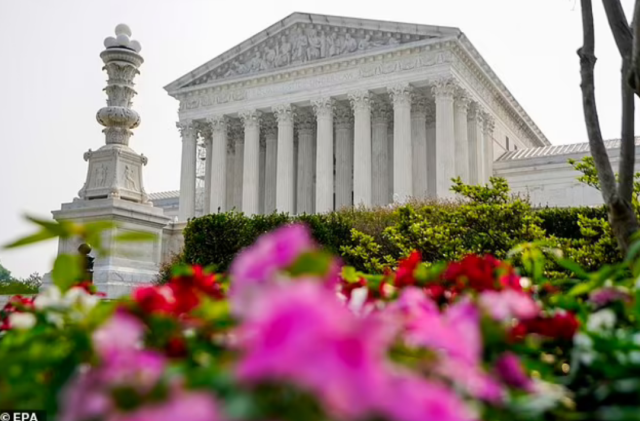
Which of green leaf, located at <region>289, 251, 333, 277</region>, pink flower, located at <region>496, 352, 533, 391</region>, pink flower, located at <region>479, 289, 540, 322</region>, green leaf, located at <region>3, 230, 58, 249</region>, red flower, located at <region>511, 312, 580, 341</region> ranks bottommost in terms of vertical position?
pink flower, located at <region>496, 352, 533, 391</region>

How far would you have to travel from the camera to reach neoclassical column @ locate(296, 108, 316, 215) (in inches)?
1969

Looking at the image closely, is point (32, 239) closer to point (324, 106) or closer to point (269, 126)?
point (324, 106)

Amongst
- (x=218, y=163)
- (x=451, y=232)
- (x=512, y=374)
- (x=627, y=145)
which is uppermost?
(x=218, y=163)

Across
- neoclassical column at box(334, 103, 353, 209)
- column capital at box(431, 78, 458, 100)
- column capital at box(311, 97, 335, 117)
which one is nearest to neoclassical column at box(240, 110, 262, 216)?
column capital at box(311, 97, 335, 117)

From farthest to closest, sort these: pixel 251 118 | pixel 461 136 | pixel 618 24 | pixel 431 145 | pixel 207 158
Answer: pixel 207 158 < pixel 251 118 < pixel 431 145 < pixel 461 136 < pixel 618 24

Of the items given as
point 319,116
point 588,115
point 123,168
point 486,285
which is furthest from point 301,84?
point 486,285

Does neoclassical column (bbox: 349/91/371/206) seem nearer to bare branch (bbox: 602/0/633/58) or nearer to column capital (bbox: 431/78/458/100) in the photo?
column capital (bbox: 431/78/458/100)

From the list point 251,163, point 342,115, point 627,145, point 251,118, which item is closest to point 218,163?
point 251,163

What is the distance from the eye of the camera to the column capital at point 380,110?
4631cm

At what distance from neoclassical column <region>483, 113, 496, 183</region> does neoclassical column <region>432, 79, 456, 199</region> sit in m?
7.80

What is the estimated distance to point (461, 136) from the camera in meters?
42.2

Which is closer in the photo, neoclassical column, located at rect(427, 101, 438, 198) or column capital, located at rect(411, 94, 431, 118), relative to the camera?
column capital, located at rect(411, 94, 431, 118)

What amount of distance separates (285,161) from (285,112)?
402 cm

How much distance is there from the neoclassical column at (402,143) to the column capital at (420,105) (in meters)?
2.69
